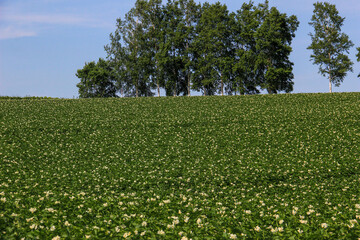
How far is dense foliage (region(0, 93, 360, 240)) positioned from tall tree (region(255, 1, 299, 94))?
2294 cm

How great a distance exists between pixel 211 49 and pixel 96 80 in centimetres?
3285

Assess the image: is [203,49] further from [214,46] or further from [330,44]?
[330,44]

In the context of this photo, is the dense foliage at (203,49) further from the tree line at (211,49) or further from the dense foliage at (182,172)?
the dense foliage at (182,172)

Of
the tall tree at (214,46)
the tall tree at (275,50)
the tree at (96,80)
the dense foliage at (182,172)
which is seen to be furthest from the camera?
the tree at (96,80)

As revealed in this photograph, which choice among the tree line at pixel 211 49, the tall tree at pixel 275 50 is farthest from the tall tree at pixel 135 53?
the tall tree at pixel 275 50

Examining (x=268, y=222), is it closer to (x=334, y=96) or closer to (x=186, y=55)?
(x=334, y=96)

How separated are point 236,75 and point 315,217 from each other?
54.6 meters

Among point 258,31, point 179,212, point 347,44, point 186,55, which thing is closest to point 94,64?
point 186,55

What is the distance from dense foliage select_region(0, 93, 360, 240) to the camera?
8.30 meters

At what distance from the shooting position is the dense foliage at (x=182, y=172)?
8.30m

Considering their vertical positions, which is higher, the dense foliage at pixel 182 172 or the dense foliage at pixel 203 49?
the dense foliage at pixel 203 49

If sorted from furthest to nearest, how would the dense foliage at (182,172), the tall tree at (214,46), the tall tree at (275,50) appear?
the tall tree at (214,46) < the tall tree at (275,50) < the dense foliage at (182,172)

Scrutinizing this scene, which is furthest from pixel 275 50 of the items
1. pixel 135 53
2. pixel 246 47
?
pixel 135 53

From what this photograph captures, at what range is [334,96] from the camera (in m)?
41.5
